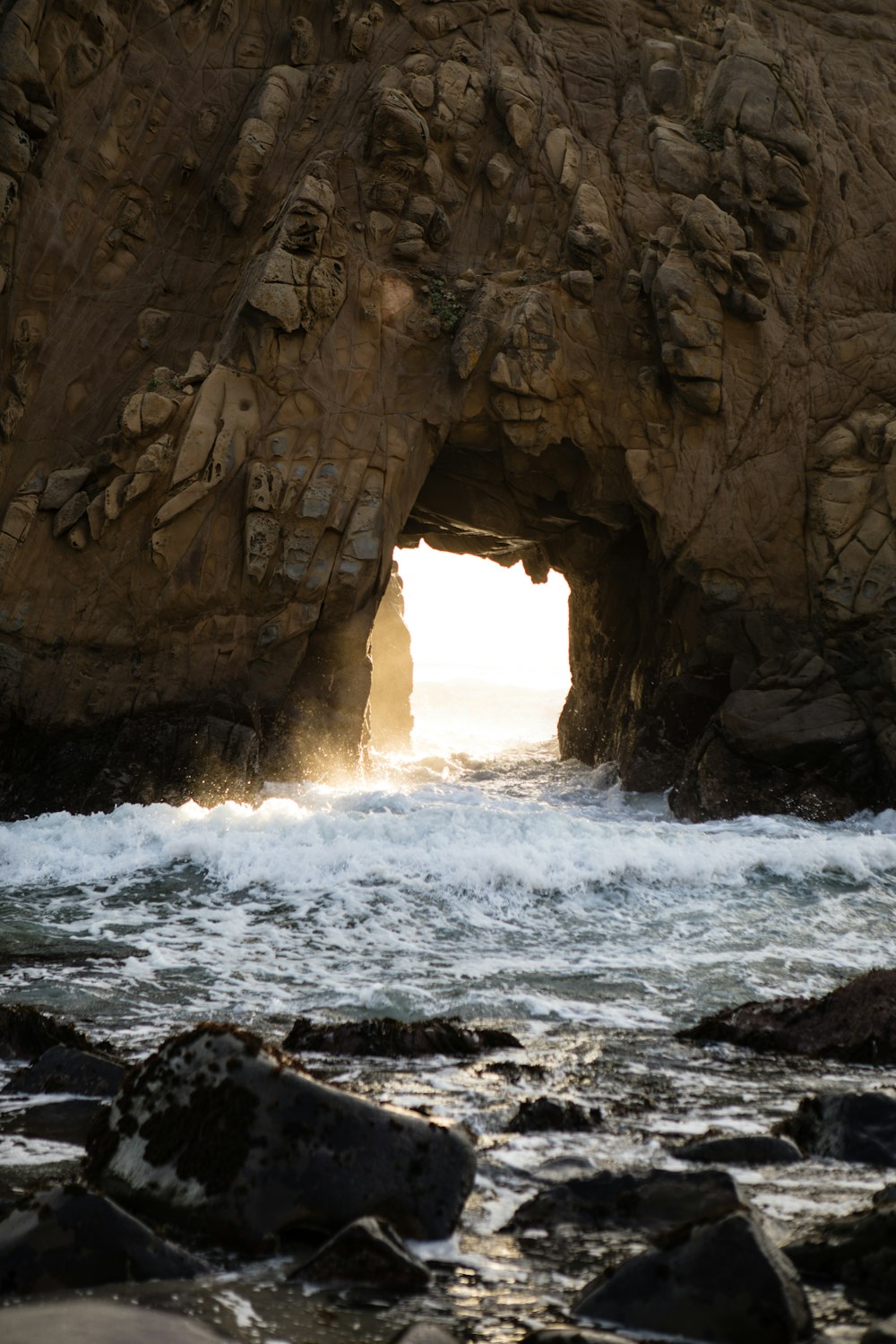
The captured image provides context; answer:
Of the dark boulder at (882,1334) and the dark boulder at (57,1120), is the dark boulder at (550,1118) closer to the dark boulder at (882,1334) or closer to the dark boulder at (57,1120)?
the dark boulder at (57,1120)

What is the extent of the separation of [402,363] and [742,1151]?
16.8 metres

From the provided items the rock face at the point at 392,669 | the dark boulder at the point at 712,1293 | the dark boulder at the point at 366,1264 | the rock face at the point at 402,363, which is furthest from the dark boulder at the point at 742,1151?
the rock face at the point at 392,669

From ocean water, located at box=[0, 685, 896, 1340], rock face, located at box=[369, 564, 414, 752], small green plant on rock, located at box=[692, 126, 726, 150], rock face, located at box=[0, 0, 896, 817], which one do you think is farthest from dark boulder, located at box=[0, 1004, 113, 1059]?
rock face, located at box=[369, 564, 414, 752]

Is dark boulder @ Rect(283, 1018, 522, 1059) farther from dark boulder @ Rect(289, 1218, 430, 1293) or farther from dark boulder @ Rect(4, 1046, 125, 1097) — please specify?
dark boulder @ Rect(289, 1218, 430, 1293)

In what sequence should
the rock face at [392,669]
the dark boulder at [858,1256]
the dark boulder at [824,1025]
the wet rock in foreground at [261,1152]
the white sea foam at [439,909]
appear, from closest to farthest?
the dark boulder at [858,1256] < the wet rock in foreground at [261,1152] < the dark boulder at [824,1025] < the white sea foam at [439,909] < the rock face at [392,669]

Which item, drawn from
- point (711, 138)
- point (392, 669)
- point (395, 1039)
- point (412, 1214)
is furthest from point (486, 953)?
point (392, 669)

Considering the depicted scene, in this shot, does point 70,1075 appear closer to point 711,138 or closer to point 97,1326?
point 97,1326

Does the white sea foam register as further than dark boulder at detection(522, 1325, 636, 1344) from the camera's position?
Yes

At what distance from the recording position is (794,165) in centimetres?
2019

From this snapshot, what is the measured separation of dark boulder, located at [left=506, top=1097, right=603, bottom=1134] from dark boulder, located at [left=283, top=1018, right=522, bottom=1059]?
3.67ft

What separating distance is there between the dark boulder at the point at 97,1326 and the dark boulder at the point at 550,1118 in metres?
2.04

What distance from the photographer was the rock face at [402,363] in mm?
17375

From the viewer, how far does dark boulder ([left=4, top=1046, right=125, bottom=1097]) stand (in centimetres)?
481

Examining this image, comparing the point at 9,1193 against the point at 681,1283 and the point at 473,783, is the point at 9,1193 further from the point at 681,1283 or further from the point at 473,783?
the point at 473,783
